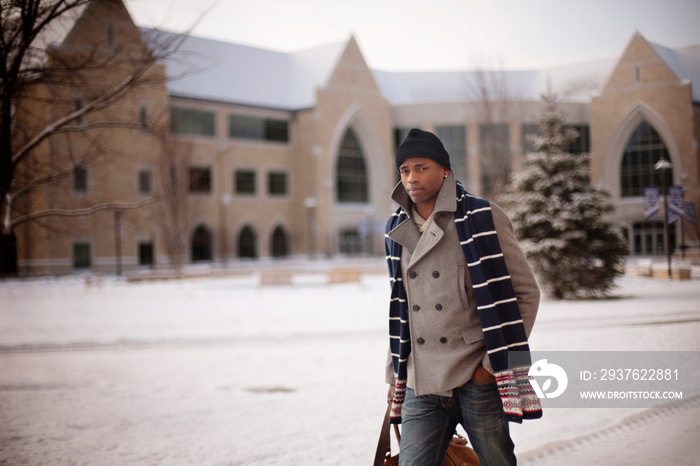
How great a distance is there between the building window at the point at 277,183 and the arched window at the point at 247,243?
3430 mm

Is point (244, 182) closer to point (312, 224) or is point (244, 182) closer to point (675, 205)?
point (312, 224)

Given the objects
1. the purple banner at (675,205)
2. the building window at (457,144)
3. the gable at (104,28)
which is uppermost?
the building window at (457,144)

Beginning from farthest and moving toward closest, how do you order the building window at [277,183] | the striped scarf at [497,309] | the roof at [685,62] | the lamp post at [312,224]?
the building window at [277,183] < the lamp post at [312,224] < the roof at [685,62] < the striped scarf at [497,309]

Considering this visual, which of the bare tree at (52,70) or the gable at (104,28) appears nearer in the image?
the bare tree at (52,70)

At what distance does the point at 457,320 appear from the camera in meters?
2.64

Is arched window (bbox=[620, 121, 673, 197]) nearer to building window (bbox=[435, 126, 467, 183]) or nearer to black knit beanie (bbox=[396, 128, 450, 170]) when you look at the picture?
black knit beanie (bbox=[396, 128, 450, 170])

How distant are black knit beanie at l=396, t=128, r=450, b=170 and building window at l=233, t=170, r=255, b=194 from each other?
45.7 meters

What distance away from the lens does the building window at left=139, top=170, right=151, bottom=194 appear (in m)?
41.9

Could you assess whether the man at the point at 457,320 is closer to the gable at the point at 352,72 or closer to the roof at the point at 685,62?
the roof at the point at 685,62

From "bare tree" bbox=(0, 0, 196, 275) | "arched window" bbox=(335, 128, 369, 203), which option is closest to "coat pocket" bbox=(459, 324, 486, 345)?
"bare tree" bbox=(0, 0, 196, 275)

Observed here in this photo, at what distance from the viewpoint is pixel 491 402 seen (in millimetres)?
2607

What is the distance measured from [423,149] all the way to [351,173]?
4980 centimetres

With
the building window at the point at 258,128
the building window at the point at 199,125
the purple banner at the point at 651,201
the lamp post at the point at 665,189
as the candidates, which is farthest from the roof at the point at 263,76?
the purple banner at the point at 651,201

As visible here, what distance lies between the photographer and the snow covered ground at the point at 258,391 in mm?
4895
